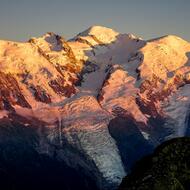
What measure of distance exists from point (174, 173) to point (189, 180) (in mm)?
1423

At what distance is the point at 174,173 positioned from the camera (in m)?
60.6

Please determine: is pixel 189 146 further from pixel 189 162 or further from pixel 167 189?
pixel 167 189

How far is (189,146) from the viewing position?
63.1m

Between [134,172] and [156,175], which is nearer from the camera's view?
[156,175]

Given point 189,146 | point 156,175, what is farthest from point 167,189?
point 189,146

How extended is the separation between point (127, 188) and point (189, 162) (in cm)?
532

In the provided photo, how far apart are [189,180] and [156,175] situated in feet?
9.63

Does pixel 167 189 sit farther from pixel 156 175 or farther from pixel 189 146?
pixel 189 146

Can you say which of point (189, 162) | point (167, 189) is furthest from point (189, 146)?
point (167, 189)

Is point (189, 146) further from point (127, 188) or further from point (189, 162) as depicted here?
point (127, 188)

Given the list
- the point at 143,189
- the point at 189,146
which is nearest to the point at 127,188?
the point at 143,189

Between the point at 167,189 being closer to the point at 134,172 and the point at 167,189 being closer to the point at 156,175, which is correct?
the point at 156,175

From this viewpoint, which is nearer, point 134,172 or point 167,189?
point 167,189

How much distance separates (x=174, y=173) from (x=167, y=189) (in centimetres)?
193
